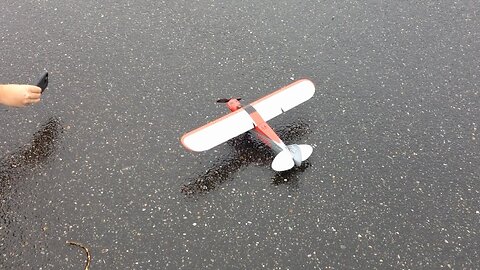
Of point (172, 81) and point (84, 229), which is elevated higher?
point (172, 81)

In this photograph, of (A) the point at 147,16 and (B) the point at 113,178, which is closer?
(B) the point at 113,178

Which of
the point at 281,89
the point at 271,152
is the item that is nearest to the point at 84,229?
the point at 271,152

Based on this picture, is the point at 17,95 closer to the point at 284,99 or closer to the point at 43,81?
the point at 43,81

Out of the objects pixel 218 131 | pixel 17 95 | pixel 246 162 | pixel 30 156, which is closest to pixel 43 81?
pixel 17 95

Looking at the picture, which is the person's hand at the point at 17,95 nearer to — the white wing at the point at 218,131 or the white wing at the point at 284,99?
the white wing at the point at 218,131

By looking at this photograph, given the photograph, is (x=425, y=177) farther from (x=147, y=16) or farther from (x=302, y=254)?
(x=147, y=16)

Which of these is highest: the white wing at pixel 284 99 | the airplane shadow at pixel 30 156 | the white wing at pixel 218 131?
the white wing at pixel 284 99

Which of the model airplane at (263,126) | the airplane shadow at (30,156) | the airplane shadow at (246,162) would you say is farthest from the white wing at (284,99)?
the airplane shadow at (30,156)
